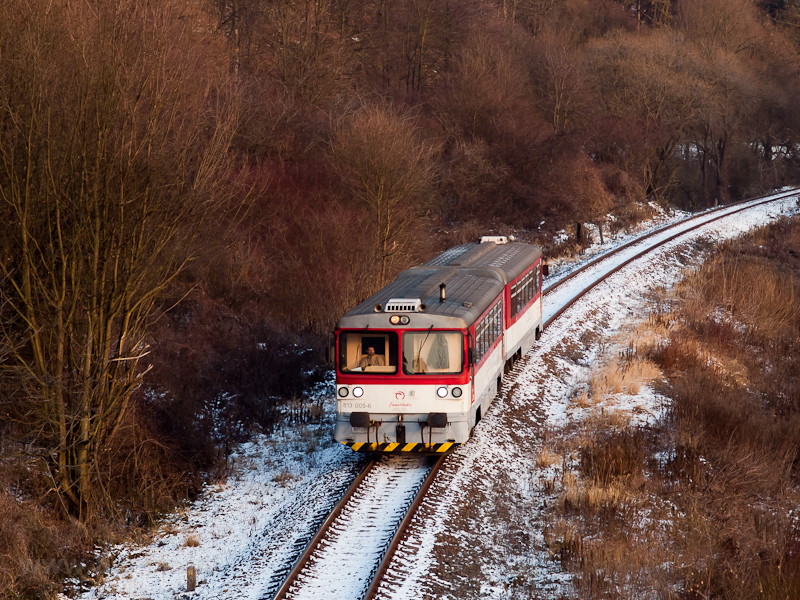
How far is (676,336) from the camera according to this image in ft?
66.7

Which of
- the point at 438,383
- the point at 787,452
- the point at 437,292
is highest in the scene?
the point at 437,292

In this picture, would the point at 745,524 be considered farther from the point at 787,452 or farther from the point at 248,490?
the point at 248,490

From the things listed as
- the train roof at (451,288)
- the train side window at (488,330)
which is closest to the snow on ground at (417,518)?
the train side window at (488,330)

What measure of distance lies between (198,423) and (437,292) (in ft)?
15.8

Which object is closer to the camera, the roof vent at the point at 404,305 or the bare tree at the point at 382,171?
the roof vent at the point at 404,305

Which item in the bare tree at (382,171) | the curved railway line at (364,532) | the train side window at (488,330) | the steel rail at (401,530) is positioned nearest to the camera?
the steel rail at (401,530)

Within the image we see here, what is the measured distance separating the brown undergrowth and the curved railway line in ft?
6.66

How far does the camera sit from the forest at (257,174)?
9705 mm

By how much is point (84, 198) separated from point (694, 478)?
9398 millimetres

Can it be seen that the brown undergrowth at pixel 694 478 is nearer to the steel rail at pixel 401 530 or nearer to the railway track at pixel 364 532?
the steel rail at pixel 401 530

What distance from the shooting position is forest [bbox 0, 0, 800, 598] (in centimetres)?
971

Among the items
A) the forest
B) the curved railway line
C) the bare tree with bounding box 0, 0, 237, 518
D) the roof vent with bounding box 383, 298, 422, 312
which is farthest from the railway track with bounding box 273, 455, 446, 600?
the bare tree with bounding box 0, 0, 237, 518

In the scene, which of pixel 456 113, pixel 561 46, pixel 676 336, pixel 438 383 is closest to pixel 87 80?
pixel 438 383

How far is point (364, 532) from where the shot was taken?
9.92 m
